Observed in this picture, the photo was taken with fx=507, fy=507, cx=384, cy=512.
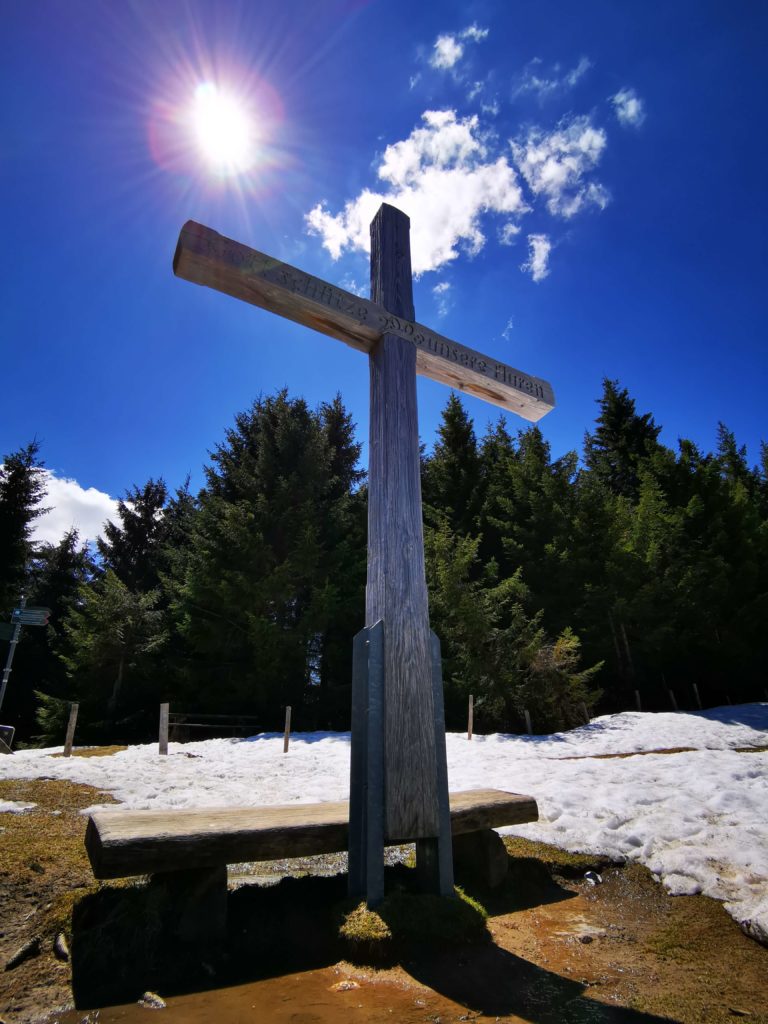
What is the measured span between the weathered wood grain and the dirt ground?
10.9 feet

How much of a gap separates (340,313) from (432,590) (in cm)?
1440

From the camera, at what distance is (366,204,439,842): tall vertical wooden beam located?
104 inches

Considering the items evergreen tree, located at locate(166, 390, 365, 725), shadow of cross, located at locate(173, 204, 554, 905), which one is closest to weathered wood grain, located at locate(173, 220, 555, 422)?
shadow of cross, located at locate(173, 204, 554, 905)

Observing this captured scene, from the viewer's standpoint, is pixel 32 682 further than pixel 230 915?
Yes

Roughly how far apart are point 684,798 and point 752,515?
23755 millimetres

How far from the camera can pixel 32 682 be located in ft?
79.1

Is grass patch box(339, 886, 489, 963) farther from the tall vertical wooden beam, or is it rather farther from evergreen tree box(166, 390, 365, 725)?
evergreen tree box(166, 390, 365, 725)

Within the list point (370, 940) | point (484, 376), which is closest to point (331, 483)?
point (484, 376)

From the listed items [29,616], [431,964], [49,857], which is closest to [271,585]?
[29,616]

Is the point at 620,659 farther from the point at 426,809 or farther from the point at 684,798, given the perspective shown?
the point at 426,809

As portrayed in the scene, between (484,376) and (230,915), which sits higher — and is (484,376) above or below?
above

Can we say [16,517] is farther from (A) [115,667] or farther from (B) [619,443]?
(B) [619,443]

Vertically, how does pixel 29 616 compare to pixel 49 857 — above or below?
above

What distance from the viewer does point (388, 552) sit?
292 cm
